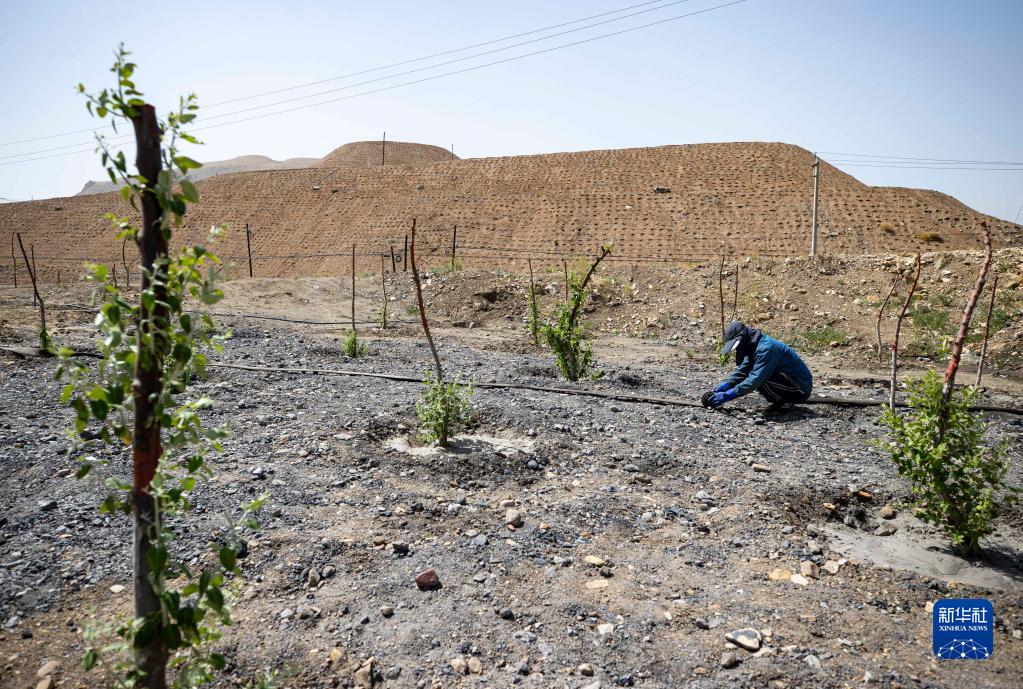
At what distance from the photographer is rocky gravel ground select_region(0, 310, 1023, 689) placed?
126 inches

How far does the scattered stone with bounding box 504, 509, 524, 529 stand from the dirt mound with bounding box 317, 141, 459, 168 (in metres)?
66.1

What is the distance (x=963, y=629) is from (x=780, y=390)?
3905 millimetres

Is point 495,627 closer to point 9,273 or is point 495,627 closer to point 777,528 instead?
point 777,528

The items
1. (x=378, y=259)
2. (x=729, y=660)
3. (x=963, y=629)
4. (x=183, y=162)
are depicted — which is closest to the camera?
(x=183, y=162)

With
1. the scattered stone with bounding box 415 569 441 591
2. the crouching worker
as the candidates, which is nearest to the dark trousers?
the crouching worker

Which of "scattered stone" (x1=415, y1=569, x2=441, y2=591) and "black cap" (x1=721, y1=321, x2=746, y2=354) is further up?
"black cap" (x1=721, y1=321, x2=746, y2=354)

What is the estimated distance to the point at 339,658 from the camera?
10.5 ft

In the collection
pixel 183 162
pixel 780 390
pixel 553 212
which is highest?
pixel 553 212

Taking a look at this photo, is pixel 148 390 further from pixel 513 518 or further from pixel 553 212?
pixel 553 212

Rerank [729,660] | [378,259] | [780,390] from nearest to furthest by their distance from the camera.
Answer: [729,660], [780,390], [378,259]

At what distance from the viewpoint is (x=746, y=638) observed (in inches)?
132

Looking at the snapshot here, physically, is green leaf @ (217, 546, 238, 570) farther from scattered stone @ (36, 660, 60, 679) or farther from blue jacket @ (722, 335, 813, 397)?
blue jacket @ (722, 335, 813, 397)

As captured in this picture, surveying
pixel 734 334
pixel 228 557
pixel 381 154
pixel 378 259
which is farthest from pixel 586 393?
pixel 381 154

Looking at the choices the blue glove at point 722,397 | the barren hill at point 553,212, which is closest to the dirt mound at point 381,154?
the barren hill at point 553,212
